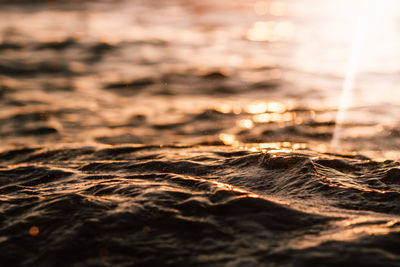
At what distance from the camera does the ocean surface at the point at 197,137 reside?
211cm

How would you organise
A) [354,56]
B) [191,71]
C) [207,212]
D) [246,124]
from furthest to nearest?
[354,56], [191,71], [246,124], [207,212]

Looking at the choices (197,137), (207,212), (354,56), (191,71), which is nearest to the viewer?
(207,212)

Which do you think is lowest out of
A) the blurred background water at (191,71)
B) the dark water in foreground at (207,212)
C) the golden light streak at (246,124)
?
the dark water in foreground at (207,212)

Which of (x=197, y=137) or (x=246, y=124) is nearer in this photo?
(x=197, y=137)

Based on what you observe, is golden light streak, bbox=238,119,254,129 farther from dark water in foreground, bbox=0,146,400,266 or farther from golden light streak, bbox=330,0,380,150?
dark water in foreground, bbox=0,146,400,266

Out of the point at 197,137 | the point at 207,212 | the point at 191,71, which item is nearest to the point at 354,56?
the point at 191,71

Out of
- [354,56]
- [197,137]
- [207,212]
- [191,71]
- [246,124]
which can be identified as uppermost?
[354,56]

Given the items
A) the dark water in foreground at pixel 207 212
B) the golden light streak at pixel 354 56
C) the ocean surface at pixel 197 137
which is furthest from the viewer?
the golden light streak at pixel 354 56

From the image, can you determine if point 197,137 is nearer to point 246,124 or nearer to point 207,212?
point 246,124

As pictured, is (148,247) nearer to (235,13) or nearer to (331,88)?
(331,88)

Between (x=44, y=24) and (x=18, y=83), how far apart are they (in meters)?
5.53

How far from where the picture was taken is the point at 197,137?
5.65 m

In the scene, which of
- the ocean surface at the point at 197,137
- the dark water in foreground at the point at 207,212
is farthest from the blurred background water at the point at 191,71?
the dark water in foreground at the point at 207,212

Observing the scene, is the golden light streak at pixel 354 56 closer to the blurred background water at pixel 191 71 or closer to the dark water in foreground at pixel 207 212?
the blurred background water at pixel 191 71
